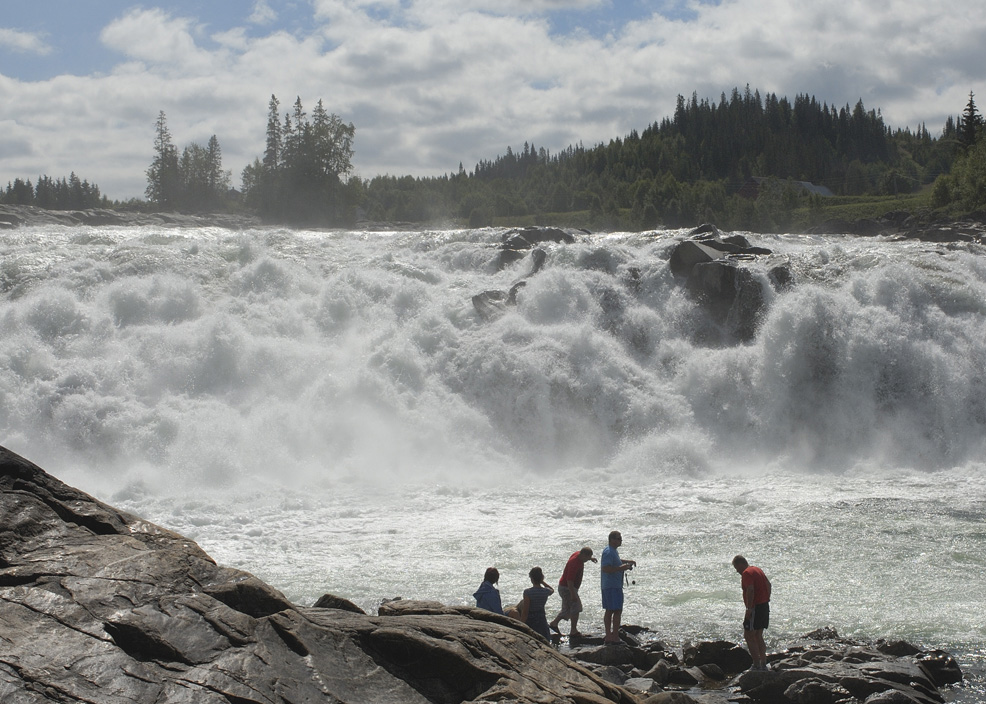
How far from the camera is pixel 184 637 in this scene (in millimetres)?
6961

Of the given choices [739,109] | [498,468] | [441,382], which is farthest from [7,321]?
[739,109]

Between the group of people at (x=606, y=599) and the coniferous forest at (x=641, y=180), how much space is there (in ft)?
197

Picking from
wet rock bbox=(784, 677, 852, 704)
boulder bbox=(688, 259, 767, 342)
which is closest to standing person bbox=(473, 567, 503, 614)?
wet rock bbox=(784, 677, 852, 704)

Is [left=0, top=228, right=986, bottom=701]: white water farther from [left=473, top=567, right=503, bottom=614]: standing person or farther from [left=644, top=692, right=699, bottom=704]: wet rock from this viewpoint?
[left=644, top=692, right=699, bottom=704]: wet rock

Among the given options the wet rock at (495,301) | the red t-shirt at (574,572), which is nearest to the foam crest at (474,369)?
the wet rock at (495,301)

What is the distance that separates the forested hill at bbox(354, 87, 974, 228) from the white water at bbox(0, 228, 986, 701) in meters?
63.2

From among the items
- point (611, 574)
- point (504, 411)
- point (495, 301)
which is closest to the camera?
point (611, 574)

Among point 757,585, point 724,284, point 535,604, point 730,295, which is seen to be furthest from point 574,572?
point 724,284

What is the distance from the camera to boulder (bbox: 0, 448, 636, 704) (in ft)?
21.3

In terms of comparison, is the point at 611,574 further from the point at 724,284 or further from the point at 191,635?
the point at 724,284

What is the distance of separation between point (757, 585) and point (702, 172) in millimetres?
154034

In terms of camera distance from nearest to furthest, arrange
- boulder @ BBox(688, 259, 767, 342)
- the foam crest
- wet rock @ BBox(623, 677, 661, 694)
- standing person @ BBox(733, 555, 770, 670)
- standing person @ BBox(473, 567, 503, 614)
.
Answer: wet rock @ BBox(623, 677, 661, 694)
standing person @ BBox(473, 567, 503, 614)
standing person @ BBox(733, 555, 770, 670)
the foam crest
boulder @ BBox(688, 259, 767, 342)

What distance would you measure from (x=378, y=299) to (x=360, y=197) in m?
58.1

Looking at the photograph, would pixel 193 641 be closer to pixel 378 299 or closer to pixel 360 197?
pixel 378 299
